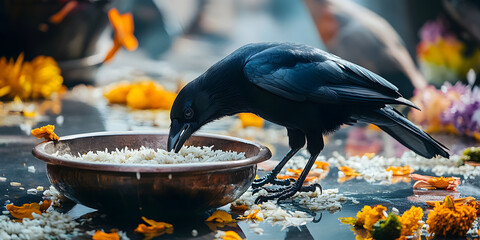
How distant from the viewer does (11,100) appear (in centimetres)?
570

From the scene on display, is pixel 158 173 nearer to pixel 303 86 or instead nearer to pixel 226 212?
pixel 226 212

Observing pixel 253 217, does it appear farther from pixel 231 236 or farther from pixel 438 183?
pixel 438 183

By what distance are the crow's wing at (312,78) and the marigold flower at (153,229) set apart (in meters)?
0.71

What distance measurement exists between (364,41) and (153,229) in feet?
14.2

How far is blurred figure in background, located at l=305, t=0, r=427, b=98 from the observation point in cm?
598

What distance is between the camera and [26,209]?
238 centimetres

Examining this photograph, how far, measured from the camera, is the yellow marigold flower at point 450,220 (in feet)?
7.31

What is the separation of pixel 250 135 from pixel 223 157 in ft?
7.00

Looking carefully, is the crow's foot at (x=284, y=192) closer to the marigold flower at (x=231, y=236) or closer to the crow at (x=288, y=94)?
the crow at (x=288, y=94)

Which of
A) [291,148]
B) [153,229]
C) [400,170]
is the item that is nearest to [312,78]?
[291,148]

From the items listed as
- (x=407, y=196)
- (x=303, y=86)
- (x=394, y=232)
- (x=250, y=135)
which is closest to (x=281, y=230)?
(x=394, y=232)

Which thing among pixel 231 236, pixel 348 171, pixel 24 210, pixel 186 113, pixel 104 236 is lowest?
pixel 24 210

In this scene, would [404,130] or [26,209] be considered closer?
[26,209]

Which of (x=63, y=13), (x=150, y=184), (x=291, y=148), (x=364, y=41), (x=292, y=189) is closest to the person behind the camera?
(x=150, y=184)
